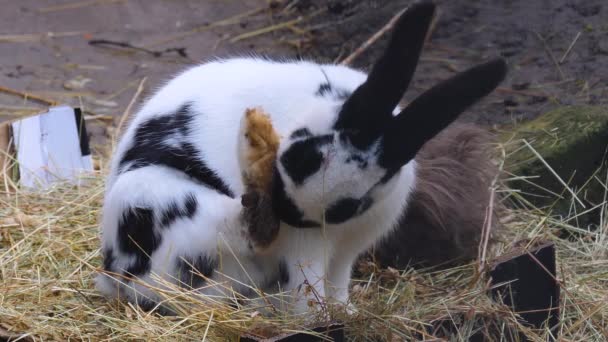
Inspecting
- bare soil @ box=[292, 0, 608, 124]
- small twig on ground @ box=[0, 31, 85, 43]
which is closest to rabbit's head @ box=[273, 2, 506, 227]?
bare soil @ box=[292, 0, 608, 124]

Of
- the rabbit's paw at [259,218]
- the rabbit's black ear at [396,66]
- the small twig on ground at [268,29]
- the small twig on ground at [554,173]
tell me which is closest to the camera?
the rabbit's black ear at [396,66]

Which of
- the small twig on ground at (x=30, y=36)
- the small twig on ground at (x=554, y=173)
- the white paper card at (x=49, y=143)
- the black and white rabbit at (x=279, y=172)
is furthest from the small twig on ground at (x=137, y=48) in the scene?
the black and white rabbit at (x=279, y=172)

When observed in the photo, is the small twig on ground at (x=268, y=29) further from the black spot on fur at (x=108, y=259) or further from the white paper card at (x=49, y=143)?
the black spot on fur at (x=108, y=259)

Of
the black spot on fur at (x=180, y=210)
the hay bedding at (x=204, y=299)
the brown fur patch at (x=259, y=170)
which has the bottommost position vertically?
the hay bedding at (x=204, y=299)

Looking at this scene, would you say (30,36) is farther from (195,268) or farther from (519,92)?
(195,268)

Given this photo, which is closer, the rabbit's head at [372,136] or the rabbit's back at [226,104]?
the rabbit's head at [372,136]

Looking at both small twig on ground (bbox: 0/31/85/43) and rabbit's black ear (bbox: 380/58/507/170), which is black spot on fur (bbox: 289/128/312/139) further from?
small twig on ground (bbox: 0/31/85/43)

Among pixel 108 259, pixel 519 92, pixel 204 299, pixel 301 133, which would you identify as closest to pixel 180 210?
pixel 204 299
